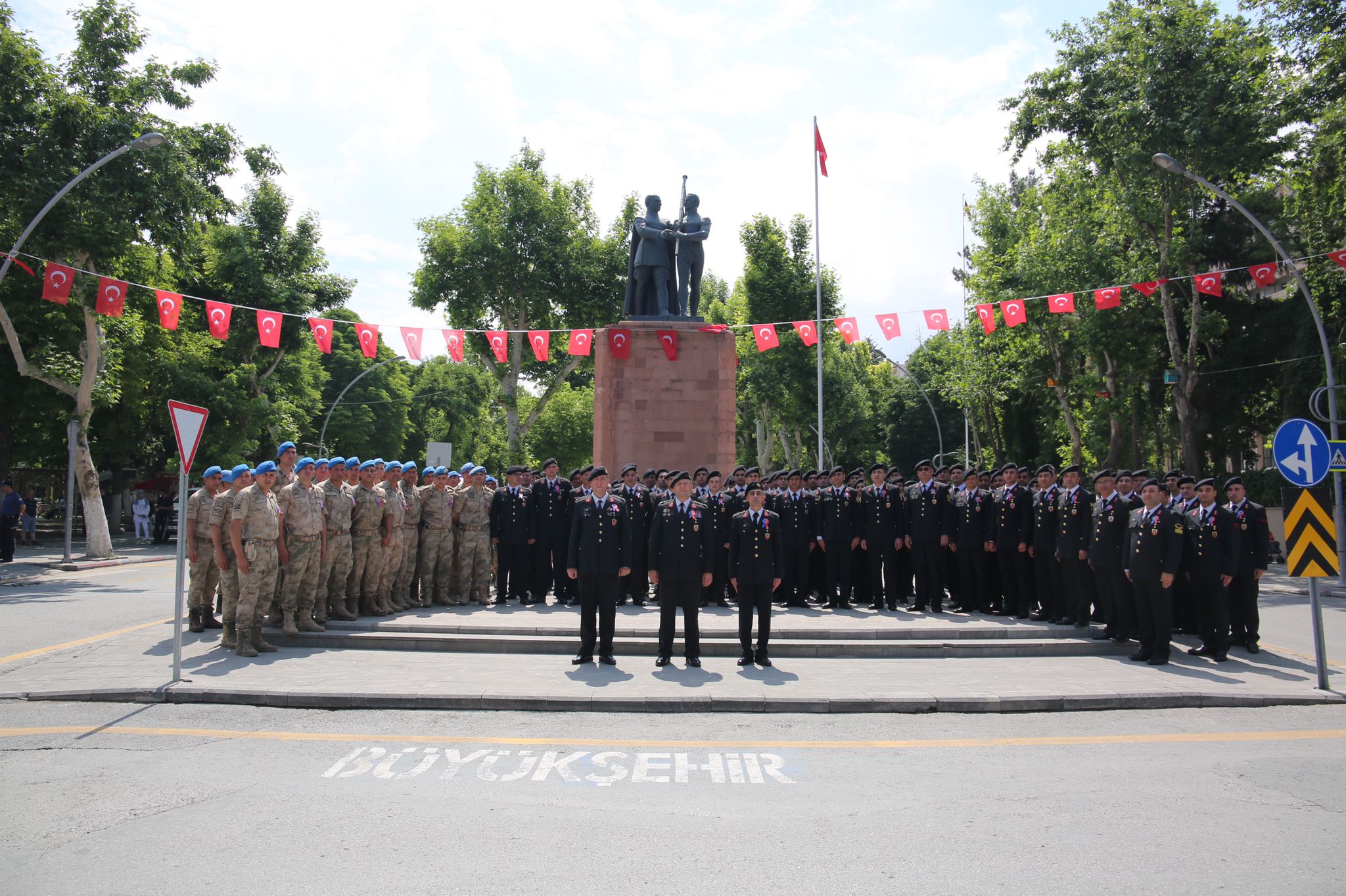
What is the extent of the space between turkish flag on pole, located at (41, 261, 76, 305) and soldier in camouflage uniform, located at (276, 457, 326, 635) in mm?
9915

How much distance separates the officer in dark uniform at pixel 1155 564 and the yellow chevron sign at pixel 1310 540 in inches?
39.3

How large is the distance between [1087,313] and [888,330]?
13115 mm

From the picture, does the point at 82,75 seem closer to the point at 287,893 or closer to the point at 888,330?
the point at 888,330

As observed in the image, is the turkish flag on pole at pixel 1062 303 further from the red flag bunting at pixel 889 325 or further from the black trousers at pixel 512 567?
the black trousers at pixel 512 567

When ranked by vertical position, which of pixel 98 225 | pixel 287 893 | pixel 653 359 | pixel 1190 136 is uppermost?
pixel 1190 136

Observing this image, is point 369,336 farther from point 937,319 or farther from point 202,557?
point 937,319

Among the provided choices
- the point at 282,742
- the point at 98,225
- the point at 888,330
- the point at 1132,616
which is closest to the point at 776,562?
the point at 1132,616

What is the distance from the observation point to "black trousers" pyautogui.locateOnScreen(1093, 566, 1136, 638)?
10.4m

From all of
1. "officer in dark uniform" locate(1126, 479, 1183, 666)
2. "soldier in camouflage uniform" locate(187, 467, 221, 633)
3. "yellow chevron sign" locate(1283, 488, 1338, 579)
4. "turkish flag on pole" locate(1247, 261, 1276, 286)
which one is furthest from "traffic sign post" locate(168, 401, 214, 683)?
"turkish flag on pole" locate(1247, 261, 1276, 286)

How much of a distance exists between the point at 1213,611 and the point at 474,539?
9090 mm

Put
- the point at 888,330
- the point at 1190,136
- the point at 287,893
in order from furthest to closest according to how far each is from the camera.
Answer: the point at 1190,136 → the point at 888,330 → the point at 287,893

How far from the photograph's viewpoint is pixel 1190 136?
76.6 feet

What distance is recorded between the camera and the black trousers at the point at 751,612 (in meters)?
9.40

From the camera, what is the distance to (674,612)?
9.40 meters
